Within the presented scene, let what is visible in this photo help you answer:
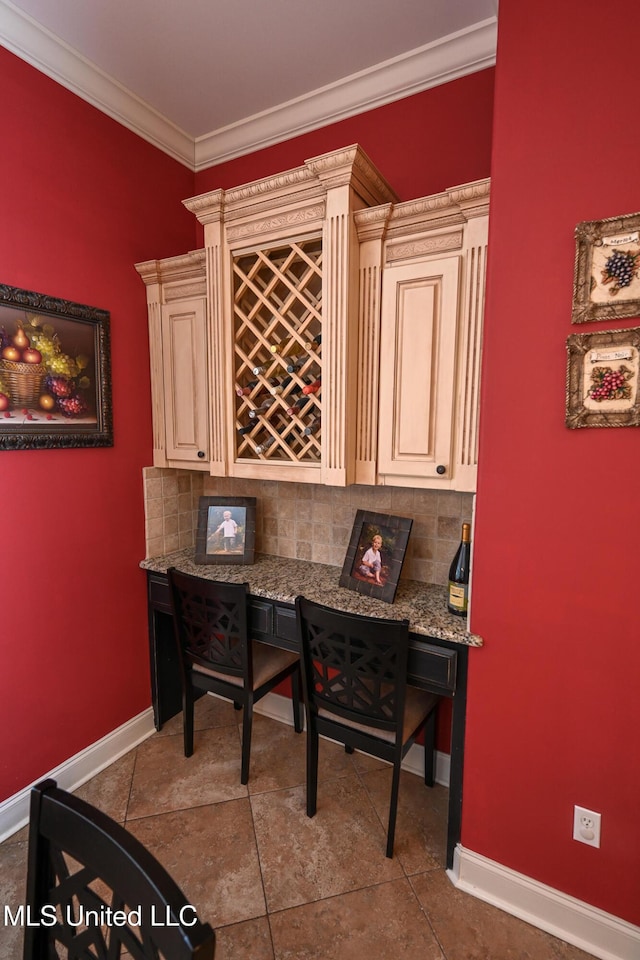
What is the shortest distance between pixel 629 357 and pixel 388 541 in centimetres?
106

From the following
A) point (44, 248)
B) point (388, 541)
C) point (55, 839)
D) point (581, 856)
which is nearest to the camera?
point (55, 839)

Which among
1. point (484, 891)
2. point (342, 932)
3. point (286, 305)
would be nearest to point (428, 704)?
point (484, 891)

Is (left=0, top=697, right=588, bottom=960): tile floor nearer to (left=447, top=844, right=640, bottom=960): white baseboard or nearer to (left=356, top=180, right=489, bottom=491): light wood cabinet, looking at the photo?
(left=447, top=844, right=640, bottom=960): white baseboard

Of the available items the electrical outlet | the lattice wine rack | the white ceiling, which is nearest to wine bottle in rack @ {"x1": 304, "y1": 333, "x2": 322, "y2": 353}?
the lattice wine rack

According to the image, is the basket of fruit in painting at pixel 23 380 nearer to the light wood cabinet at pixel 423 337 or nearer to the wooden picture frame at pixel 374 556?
the light wood cabinet at pixel 423 337

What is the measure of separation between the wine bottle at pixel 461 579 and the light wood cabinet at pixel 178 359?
1234 mm

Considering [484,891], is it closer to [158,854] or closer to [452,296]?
[158,854]

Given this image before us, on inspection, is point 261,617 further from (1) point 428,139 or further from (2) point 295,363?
(1) point 428,139

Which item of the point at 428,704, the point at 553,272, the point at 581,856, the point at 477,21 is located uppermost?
the point at 477,21

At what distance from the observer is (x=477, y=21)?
1.68m

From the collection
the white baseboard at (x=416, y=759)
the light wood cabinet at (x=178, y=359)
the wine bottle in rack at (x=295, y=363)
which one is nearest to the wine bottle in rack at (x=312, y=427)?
the wine bottle in rack at (x=295, y=363)

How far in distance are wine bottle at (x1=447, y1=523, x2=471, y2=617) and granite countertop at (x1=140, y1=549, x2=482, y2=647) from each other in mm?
40

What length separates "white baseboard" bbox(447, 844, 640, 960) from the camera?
1.36m

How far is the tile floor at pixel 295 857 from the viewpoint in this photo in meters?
1.41
